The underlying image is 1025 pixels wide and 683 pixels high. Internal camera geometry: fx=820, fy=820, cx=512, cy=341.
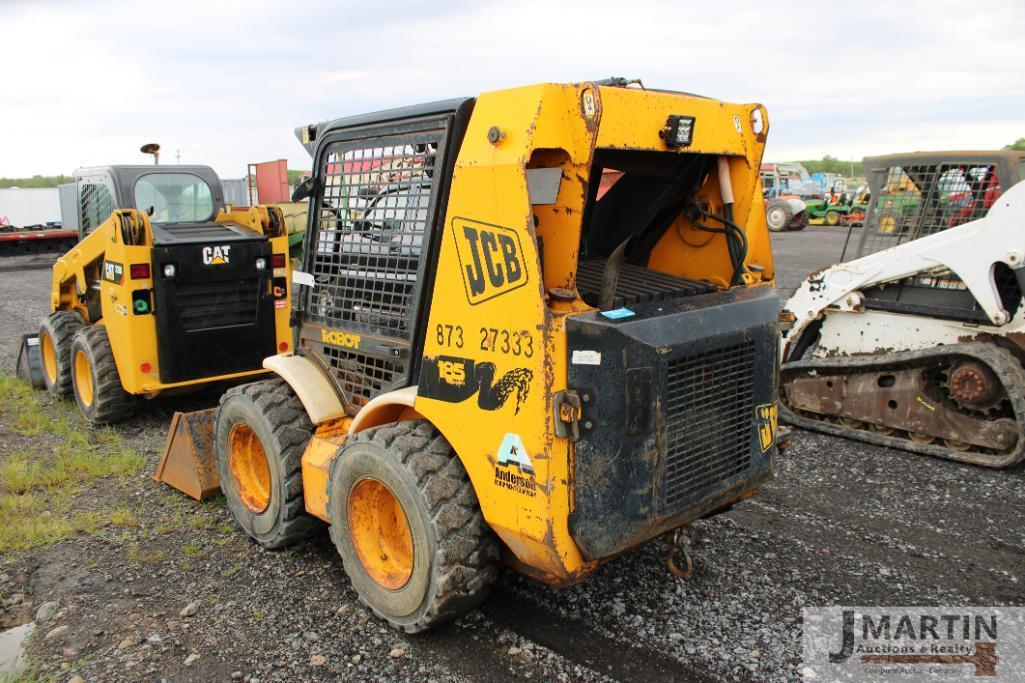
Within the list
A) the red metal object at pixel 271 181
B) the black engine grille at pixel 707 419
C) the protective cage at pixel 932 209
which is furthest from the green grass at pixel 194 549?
the red metal object at pixel 271 181

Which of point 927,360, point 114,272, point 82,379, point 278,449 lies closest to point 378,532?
point 278,449

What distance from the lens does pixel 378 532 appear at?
376 centimetres

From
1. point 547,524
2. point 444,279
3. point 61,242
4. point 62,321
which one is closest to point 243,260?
point 62,321

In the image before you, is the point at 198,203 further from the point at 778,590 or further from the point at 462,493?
the point at 778,590

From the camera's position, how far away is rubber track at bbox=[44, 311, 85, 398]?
24.7 feet

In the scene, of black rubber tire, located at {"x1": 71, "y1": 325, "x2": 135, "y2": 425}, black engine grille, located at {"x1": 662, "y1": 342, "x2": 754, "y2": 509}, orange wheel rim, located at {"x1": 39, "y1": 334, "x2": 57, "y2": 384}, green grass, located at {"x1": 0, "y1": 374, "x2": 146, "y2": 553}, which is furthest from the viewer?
orange wheel rim, located at {"x1": 39, "y1": 334, "x2": 57, "y2": 384}

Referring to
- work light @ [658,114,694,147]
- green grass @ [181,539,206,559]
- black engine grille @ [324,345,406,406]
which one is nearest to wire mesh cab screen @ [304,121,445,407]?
black engine grille @ [324,345,406,406]

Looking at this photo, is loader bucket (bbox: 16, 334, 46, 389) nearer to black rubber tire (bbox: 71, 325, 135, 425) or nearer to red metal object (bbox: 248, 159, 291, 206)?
black rubber tire (bbox: 71, 325, 135, 425)

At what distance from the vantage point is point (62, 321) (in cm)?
770

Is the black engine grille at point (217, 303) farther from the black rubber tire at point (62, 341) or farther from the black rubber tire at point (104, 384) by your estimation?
the black rubber tire at point (62, 341)

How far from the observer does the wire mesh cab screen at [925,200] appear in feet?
20.6

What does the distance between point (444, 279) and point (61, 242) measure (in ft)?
76.3

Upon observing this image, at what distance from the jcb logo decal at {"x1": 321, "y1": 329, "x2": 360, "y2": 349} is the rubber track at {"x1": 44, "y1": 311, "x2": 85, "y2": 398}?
4372 millimetres

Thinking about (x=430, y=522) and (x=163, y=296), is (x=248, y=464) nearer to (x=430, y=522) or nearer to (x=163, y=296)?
(x=430, y=522)
